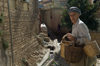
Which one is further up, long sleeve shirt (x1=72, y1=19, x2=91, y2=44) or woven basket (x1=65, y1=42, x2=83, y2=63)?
long sleeve shirt (x1=72, y1=19, x2=91, y2=44)

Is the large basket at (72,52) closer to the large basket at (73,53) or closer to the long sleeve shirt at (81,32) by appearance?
the large basket at (73,53)

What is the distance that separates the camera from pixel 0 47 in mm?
5215

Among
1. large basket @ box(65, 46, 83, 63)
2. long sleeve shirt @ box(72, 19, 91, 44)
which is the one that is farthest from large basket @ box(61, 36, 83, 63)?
long sleeve shirt @ box(72, 19, 91, 44)

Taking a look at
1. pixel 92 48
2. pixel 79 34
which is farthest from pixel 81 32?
pixel 92 48

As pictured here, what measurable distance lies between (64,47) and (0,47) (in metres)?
3.71

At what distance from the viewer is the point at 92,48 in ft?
6.39

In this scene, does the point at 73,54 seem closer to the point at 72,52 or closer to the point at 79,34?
the point at 72,52

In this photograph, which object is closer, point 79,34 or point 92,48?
point 92,48

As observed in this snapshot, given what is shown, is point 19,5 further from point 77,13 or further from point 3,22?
point 77,13

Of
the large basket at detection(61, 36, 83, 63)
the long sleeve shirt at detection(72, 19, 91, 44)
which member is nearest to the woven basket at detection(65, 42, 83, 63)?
the large basket at detection(61, 36, 83, 63)

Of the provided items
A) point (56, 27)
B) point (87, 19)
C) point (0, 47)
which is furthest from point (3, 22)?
point (56, 27)

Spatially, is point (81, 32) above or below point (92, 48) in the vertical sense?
above

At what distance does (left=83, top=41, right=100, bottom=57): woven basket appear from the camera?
6.39 ft

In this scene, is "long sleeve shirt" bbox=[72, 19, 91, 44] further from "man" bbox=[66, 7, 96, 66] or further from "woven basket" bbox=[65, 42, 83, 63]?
"woven basket" bbox=[65, 42, 83, 63]
